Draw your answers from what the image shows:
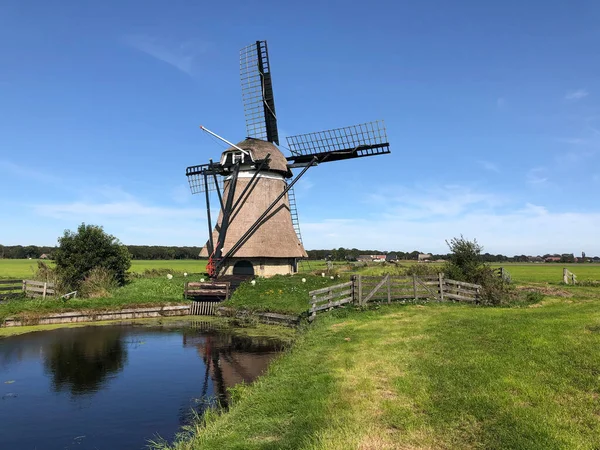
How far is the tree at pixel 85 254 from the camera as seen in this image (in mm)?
26656

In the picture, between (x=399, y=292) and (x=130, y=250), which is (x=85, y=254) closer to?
(x=399, y=292)

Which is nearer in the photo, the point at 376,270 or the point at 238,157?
the point at 238,157

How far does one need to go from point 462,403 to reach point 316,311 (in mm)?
12035

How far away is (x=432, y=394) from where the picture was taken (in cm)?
718

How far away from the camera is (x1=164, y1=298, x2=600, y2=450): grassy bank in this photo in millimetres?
5625

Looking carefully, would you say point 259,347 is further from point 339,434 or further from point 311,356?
point 339,434

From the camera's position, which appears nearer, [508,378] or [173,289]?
[508,378]

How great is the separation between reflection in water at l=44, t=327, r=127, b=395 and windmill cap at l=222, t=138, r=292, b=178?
1728 centimetres

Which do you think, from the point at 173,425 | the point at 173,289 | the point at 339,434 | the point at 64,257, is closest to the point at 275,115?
the point at 173,289

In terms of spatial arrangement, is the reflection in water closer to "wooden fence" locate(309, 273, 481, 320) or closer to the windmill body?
"wooden fence" locate(309, 273, 481, 320)

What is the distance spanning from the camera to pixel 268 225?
30.8 meters

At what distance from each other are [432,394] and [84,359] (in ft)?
40.9

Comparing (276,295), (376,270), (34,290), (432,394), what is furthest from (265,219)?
(432,394)

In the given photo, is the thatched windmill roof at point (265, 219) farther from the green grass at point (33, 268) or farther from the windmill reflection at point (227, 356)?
the green grass at point (33, 268)
